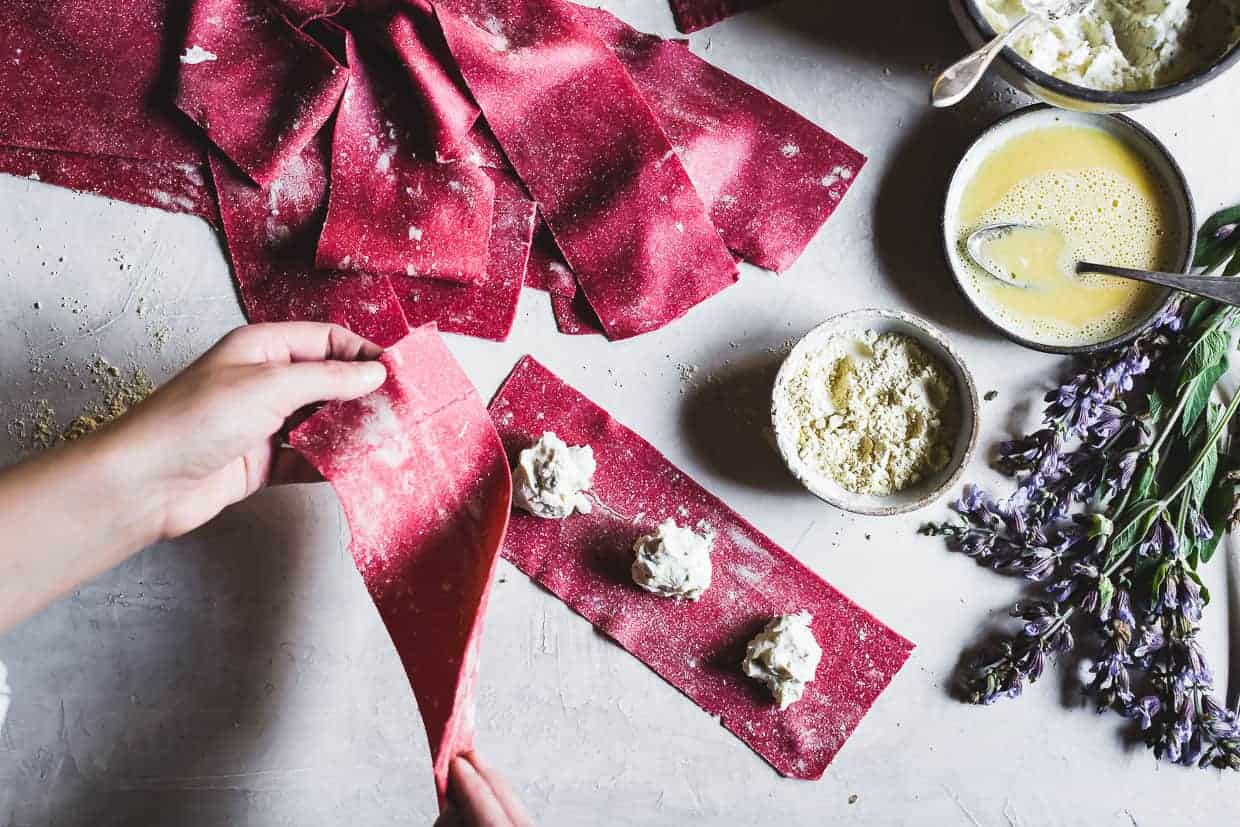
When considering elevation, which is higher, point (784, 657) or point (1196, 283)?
point (1196, 283)

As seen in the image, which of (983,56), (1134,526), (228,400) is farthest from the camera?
(1134,526)

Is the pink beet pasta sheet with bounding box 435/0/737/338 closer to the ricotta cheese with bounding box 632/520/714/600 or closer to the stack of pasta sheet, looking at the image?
the stack of pasta sheet

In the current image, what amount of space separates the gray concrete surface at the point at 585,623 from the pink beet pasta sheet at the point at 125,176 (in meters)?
0.02

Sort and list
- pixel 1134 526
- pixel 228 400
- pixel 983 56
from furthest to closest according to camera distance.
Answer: pixel 1134 526
pixel 983 56
pixel 228 400

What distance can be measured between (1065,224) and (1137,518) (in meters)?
0.31

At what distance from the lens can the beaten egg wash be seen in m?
1.09

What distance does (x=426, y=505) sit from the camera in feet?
3.36

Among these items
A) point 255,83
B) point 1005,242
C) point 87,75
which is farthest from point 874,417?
point 87,75

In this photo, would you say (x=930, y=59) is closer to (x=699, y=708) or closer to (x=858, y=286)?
(x=858, y=286)

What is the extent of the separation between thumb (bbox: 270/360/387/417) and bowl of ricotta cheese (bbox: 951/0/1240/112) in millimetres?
661

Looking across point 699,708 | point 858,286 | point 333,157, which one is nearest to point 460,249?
point 333,157

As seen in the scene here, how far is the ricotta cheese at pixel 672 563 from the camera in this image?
1.06 meters

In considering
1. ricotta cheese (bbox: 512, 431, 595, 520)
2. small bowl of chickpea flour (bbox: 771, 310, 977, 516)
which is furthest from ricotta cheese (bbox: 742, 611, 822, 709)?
ricotta cheese (bbox: 512, 431, 595, 520)

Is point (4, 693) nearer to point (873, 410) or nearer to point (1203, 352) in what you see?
point (873, 410)
